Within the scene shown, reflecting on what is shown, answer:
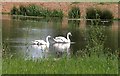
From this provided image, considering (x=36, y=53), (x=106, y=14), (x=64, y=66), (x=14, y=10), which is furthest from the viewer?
(x=14, y=10)

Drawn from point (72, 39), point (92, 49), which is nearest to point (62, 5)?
point (72, 39)

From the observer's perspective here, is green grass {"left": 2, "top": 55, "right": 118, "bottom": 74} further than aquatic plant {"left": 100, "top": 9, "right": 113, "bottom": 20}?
No

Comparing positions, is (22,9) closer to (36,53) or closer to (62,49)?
(62,49)

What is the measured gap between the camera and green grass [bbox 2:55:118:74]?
5781 mm

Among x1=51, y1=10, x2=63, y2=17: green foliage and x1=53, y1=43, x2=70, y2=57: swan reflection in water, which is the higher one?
x1=53, y1=43, x2=70, y2=57: swan reflection in water

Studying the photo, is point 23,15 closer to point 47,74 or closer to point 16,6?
point 16,6

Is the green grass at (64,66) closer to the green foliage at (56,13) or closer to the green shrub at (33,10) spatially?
the green foliage at (56,13)

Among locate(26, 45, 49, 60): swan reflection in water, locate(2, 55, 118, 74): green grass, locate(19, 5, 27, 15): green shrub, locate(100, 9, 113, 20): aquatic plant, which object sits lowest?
locate(100, 9, 113, 20): aquatic plant

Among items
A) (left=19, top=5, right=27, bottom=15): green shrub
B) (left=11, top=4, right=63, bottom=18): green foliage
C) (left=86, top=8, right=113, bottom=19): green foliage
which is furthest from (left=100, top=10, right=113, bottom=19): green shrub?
(left=19, top=5, right=27, bottom=15): green shrub

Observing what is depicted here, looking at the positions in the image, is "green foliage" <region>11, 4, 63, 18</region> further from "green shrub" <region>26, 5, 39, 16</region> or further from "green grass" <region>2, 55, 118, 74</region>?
"green grass" <region>2, 55, 118, 74</region>

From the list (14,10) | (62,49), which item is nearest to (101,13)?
(14,10)

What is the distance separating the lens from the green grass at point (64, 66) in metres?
5.78

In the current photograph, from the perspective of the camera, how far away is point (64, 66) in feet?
20.7

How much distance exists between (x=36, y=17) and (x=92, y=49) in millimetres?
20231
